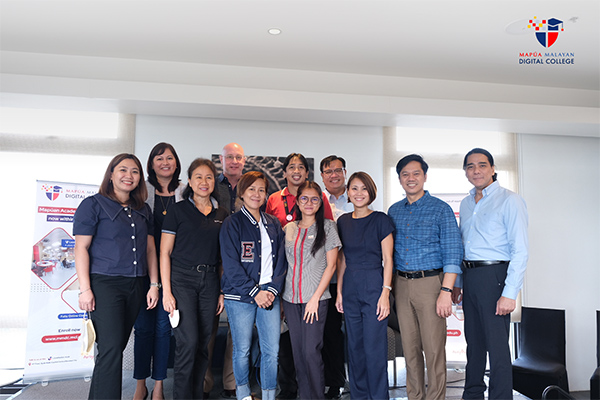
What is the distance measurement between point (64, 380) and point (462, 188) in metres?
4.96

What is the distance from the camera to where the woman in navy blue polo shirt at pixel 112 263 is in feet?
8.20

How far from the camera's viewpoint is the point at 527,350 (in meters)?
4.63

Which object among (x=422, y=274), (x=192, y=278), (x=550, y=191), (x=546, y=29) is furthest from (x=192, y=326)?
(x=550, y=191)

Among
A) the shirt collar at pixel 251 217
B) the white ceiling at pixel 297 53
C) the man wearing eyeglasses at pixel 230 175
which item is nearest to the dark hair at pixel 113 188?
the shirt collar at pixel 251 217

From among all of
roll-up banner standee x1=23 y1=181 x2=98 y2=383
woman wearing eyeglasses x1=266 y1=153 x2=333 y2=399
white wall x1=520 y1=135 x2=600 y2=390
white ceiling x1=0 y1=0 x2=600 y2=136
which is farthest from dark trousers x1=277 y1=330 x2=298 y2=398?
white wall x1=520 y1=135 x2=600 y2=390

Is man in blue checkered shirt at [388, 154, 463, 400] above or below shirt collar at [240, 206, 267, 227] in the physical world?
below

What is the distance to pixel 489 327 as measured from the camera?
277 cm

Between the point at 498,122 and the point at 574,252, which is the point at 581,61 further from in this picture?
the point at 574,252

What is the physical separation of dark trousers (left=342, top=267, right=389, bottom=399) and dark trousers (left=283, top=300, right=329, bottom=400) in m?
0.20

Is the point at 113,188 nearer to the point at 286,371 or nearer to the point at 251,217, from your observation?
the point at 251,217

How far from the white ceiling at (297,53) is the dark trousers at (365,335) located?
2.10 m

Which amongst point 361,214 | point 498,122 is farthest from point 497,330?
point 498,122

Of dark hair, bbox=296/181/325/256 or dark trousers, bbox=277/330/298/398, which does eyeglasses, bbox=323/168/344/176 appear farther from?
dark trousers, bbox=277/330/298/398

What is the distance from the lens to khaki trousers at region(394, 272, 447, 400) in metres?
2.74
